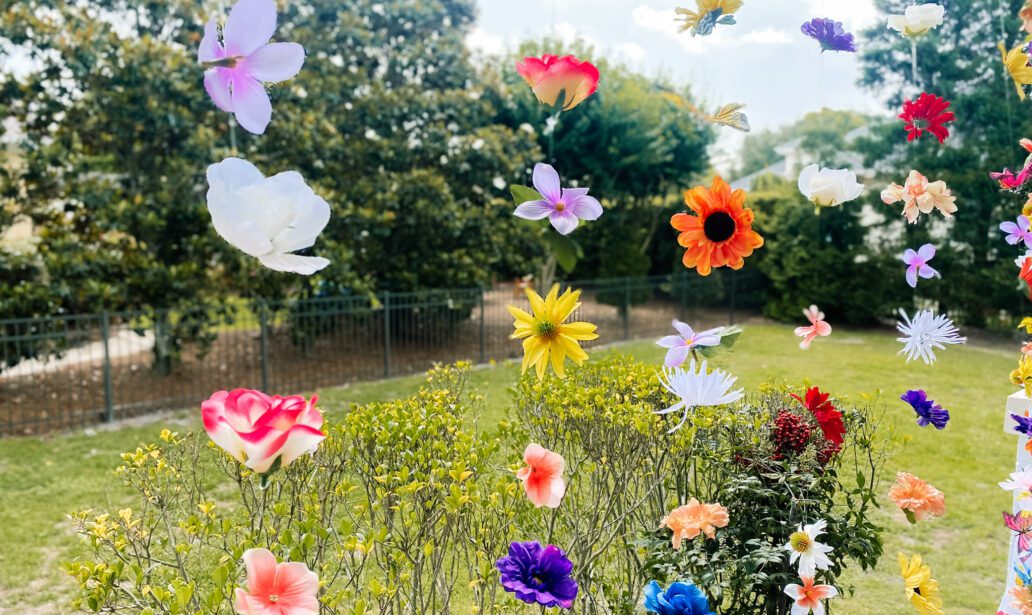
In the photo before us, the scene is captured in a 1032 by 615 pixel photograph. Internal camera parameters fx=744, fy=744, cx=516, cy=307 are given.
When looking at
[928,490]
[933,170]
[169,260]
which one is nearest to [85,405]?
[169,260]

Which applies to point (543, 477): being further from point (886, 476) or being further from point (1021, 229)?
point (886, 476)

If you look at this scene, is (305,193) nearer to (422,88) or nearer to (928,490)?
(928,490)

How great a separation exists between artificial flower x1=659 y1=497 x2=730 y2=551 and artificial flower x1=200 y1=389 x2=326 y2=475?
107cm

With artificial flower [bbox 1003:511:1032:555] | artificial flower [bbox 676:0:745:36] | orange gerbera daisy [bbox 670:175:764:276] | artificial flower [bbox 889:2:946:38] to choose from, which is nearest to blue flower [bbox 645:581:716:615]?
orange gerbera daisy [bbox 670:175:764:276]

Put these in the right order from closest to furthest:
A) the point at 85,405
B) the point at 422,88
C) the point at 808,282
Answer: the point at 85,405
the point at 422,88
the point at 808,282

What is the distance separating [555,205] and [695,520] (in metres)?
1.00

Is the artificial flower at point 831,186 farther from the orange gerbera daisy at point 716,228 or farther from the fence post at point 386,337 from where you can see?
the fence post at point 386,337

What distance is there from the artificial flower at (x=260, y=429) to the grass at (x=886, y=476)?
3.43 ft

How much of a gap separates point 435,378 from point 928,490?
1.76 metres

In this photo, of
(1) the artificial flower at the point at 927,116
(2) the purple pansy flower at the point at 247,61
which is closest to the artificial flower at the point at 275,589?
(2) the purple pansy flower at the point at 247,61

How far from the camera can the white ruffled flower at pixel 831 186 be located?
121 cm

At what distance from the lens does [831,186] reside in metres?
1.22

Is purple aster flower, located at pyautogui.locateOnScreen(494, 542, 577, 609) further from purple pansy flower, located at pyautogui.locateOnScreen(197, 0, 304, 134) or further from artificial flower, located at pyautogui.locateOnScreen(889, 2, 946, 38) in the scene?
artificial flower, located at pyautogui.locateOnScreen(889, 2, 946, 38)

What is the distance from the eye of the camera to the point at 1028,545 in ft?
5.02
